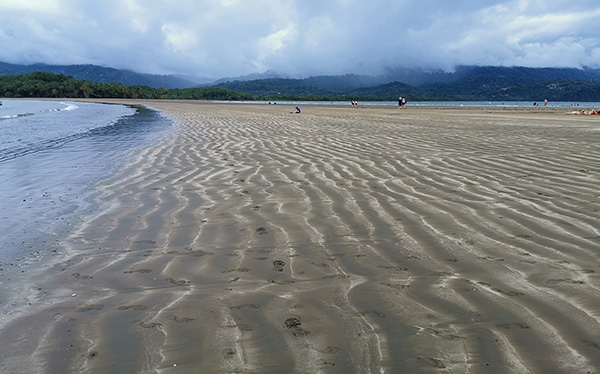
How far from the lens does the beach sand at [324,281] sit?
8.23ft

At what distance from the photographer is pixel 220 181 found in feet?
25.2

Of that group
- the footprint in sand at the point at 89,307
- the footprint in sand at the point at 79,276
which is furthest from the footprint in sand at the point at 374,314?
the footprint in sand at the point at 79,276

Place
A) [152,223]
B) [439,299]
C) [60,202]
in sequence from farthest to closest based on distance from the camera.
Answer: [60,202]
[152,223]
[439,299]

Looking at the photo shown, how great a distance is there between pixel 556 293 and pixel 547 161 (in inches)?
274

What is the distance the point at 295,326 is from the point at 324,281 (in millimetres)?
751

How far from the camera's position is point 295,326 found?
2.84 m

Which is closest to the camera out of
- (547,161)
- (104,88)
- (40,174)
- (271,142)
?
(40,174)

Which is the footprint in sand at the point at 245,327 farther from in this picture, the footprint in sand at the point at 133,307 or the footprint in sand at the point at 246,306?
the footprint in sand at the point at 133,307

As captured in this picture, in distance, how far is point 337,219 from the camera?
5309mm

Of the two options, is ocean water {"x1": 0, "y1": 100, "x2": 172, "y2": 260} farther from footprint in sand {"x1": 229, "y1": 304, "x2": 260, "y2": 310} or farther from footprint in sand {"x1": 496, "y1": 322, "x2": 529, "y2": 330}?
footprint in sand {"x1": 496, "y1": 322, "x2": 529, "y2": 330}

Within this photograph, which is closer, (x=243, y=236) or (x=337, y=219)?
(x=243, y=236)

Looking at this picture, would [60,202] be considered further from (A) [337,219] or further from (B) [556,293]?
(B) [556,293]

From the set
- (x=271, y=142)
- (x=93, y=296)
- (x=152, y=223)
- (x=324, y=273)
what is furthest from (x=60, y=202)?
(x=271, y=142)

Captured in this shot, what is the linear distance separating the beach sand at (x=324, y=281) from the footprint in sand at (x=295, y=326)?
12 mm
